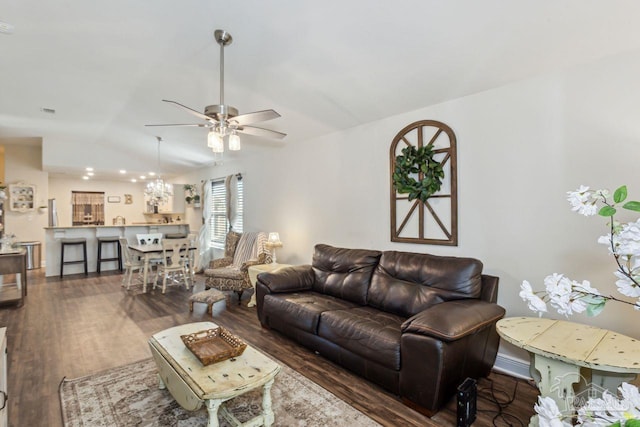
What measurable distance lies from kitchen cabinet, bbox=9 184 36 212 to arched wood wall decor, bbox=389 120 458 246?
363 inches

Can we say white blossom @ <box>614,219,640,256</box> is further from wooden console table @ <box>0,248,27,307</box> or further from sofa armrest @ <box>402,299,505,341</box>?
wooden console table @ <box>0,248,27,307</box>

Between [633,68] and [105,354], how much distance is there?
5076mm

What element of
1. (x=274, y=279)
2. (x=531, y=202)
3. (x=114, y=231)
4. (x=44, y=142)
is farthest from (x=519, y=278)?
(x=44, y=142)

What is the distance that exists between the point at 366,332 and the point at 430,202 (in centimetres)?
157

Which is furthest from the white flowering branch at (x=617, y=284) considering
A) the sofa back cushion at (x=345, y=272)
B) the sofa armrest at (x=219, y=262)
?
the sofa armrest at (x=219, y=262)

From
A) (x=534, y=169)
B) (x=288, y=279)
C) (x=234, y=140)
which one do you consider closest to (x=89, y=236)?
(x=288, y=279)

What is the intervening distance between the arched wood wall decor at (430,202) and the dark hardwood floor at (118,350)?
55.3 inches

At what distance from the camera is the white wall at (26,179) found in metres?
Answer: 7.79

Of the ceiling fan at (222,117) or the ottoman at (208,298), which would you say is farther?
the ottoman at (208,298)

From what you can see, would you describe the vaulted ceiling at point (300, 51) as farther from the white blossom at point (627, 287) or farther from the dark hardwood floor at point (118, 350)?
the dark hardwood floor at point (118, 350)

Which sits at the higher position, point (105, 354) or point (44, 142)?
point (44, 142)

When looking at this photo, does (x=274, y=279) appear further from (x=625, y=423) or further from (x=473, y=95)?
(x=625, y=423)

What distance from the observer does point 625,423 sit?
51 cm

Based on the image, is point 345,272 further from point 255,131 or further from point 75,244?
point 75,244
